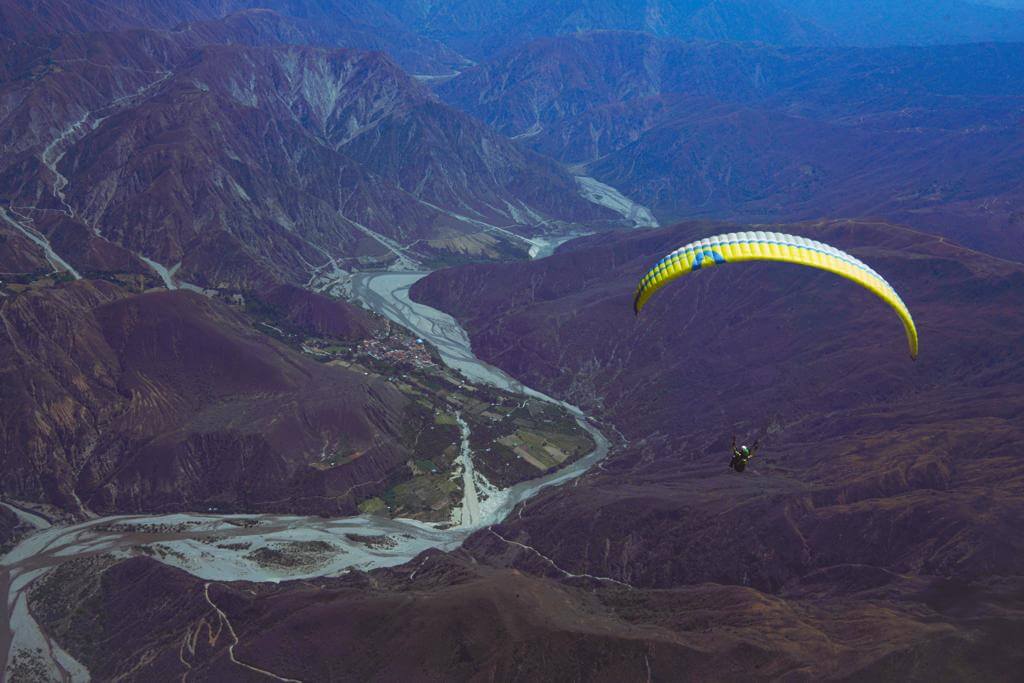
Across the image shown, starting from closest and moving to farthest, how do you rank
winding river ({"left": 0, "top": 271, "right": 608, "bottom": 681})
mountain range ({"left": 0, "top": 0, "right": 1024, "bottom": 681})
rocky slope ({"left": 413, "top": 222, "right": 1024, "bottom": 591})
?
1. mountain range ({"left": 0, "top": 0, "right": 1024, "bottom": 681})
2. rocky slope ({"left": 413, "top": 222, "right": 1024, "bottom": 591})
3. winding river ({"left": 0, "top": 271, "right": 608, "bottom": 681})

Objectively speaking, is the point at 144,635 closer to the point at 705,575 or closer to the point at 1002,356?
the point at 705,575

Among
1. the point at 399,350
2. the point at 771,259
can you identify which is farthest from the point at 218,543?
the point at 771,259

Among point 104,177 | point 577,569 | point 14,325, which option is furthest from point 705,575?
point 104,177

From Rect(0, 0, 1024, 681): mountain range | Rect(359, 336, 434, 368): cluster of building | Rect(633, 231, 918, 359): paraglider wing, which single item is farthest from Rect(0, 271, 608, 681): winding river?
Rect(633, 231, 918, 359): paraglider wing

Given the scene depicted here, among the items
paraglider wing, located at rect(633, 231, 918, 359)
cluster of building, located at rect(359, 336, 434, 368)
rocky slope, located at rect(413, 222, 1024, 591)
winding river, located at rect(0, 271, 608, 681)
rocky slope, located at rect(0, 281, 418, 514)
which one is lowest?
winding river, located at rect(0, 271, 608, 681)

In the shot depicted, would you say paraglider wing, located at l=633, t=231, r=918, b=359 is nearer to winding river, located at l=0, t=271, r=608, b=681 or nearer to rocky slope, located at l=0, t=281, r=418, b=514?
winding river, located at l=0, t=271, r=608, b=681

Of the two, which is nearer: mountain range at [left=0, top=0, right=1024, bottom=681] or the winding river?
mountain range at [left=0, top=0, right=1024, bottom=681]
